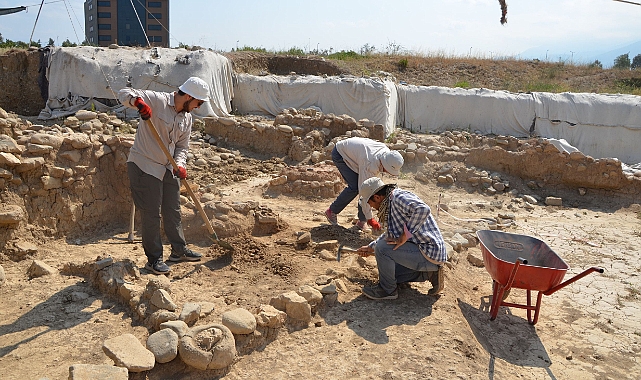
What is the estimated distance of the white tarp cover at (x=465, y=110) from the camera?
12.2m

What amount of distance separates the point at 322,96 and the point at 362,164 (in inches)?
286

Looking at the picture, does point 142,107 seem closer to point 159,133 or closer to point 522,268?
point 159,133

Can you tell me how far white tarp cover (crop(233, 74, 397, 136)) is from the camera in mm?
11531

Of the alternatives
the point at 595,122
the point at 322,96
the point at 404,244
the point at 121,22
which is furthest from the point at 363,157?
the point at 121,22

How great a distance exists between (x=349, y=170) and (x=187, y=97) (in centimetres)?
223

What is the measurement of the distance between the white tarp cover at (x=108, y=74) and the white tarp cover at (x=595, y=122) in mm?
8132

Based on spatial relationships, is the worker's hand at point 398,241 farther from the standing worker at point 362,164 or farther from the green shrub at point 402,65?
the green shrub at point 402,65

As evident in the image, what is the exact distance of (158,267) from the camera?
12.8 feet

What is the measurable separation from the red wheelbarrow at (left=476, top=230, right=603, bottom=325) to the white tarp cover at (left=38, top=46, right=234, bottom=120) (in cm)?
844

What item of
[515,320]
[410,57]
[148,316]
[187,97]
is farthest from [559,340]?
[410,57]

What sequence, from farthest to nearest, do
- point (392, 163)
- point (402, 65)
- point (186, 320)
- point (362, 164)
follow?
point (402, 65) → point (362, 164) → point (392, 163) → point (186, 320)

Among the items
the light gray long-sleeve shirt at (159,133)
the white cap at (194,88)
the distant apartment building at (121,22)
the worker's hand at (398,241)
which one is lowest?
the worker's hand at (398,241)

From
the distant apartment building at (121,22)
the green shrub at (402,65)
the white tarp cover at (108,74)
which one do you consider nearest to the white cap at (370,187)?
the white tarp cover at (108,74)

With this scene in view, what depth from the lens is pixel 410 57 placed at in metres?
19.5
